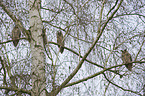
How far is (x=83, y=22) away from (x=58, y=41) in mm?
653

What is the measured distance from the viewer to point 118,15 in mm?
4375

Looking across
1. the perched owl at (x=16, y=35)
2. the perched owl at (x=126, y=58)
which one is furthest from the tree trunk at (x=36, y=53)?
the perched owl at (x=126, y=58)

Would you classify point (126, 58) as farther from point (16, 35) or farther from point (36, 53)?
point (16, 35)

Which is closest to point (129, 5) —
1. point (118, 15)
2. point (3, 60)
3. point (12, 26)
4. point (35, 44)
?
point (118, 15)

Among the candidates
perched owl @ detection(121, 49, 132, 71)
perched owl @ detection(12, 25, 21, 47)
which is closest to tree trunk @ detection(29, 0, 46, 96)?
perched owl @ detection(12, 25, 21, 47)

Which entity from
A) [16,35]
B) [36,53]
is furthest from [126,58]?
[16,35]

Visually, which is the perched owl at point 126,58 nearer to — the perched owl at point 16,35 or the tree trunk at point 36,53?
the tree trunk at point 36,53

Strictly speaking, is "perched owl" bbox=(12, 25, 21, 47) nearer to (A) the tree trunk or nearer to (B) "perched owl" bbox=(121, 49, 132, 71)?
(A) the tree trunk

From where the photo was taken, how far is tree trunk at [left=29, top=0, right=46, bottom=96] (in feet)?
11.1

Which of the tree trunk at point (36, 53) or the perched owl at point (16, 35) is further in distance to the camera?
the perched owl at point (16, 35)

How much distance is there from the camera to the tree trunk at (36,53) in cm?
338

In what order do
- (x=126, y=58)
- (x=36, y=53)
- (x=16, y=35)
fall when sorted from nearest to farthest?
(x=36, y=53) < (x=16, y=35) < (x=126, y=58)

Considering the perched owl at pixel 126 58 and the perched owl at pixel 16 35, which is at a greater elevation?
the perched owl at pixel 126 58

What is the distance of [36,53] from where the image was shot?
3646 millimetres
